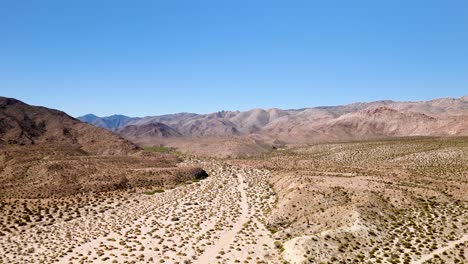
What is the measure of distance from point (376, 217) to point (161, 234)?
943 inches

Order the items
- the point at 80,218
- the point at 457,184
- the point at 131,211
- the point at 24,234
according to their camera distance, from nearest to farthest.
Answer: the point at 24,234
the point at 80,218
the point at 131,211
the point at 457,184

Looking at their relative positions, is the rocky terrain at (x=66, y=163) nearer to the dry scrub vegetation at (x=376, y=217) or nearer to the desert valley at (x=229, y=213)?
the desert valley at (x=229, y=213)

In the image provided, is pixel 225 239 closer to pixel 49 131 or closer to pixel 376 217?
pixel 376 217

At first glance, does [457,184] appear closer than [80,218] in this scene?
No

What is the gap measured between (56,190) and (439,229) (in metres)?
54.1

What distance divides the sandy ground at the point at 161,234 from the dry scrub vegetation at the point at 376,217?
3526 mm

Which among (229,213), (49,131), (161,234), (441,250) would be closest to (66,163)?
(229,213)

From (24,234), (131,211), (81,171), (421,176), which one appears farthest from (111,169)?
(421,176)

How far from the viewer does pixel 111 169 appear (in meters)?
75.2

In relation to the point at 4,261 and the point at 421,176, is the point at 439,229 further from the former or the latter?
the point at 4,261

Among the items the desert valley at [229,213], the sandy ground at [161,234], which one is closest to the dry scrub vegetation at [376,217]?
the desert valley at [229,213]

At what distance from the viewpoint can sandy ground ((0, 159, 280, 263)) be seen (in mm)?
33250

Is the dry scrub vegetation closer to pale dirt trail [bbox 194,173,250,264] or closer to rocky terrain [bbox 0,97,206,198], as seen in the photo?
pale dirt trail [bbox 194,173,250,264]

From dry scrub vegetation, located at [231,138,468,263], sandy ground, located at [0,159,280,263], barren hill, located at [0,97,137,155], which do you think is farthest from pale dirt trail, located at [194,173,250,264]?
barren hill, located at [0,97,137,155]
